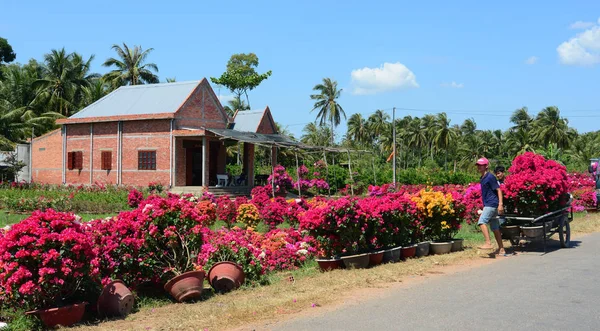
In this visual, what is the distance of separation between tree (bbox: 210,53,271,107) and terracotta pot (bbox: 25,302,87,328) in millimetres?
52394

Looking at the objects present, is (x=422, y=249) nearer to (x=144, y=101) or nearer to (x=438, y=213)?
(x=438, y=213)

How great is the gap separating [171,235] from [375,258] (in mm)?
3631

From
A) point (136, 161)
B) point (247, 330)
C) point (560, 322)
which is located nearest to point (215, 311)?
point (247, 330)

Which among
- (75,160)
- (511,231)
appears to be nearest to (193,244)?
(511,231)

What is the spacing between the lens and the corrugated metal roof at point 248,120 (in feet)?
114

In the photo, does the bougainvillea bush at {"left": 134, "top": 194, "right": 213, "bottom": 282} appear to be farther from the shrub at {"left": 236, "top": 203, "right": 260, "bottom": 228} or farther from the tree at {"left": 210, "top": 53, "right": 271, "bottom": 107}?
the tree at {"left": 210, "top": 53, "right": 271, "bottom": 107}

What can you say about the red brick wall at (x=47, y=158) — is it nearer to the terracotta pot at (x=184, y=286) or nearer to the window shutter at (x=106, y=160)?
the window shutter at (x=106, y=160)

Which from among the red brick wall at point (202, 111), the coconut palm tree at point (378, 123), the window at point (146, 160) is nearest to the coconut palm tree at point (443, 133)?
the coconut palm tree at point (378, 123)

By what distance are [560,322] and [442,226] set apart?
514cm

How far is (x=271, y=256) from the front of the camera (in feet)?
31.6

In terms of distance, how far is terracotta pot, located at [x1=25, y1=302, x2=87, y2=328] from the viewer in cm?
588

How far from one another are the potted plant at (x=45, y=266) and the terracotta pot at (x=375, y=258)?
4.77m

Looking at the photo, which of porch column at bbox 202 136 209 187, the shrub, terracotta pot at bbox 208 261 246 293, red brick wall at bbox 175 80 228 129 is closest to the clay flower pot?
terracotta pot at bbox 208 261 246 293

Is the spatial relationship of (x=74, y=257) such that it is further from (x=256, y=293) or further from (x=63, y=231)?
(x=256, y=293)
